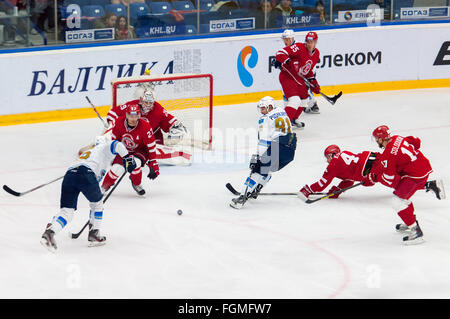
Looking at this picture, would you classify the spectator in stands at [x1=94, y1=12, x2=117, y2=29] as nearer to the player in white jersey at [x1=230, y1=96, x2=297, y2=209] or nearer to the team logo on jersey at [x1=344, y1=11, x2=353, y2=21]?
the team logo on jersey at [x1=344, y1=11, x2=353, y2=21]

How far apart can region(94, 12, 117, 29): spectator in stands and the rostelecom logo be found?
189cm

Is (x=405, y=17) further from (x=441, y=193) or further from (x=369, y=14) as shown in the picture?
(x=441, y=193)

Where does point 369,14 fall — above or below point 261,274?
above

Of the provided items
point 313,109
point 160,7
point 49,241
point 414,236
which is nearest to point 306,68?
point 313,109

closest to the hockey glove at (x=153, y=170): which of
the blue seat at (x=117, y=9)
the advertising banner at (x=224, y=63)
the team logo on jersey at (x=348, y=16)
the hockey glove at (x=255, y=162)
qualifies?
the hockey glove at (x=255, y=162)

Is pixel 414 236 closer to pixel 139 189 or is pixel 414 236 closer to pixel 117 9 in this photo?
pixel 139 189

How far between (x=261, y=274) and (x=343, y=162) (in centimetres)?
209

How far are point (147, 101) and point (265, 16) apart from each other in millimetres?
4256

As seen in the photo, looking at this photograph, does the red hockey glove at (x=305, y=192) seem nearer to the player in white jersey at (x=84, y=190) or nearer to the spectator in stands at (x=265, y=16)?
the player in white jersey at (x=84, y=190)

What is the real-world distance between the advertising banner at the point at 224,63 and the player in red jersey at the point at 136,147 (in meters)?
2.97

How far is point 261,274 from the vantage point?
6.89 metres

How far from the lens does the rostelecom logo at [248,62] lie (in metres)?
13.0
